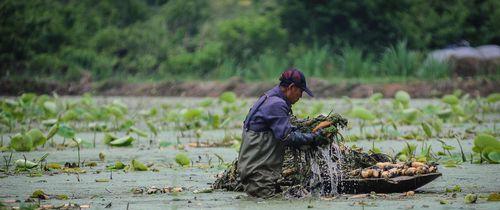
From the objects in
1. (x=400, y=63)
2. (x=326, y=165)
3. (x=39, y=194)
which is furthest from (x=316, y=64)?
(x=39, y=194)

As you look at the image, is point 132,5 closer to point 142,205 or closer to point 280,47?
point 280,47

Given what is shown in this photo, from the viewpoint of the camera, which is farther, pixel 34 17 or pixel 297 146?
pixel 34 17

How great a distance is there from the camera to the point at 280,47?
942 inches

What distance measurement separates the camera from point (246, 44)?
24062mm

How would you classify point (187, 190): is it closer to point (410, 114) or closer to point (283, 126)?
point (283, 126)

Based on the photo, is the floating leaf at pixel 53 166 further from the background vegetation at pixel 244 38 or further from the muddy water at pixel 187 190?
the background vegetation at pixel 244 38

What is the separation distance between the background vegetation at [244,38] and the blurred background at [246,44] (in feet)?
0.09

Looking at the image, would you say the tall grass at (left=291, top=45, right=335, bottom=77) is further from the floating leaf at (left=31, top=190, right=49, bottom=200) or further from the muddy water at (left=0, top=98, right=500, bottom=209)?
the floating leaf at (left=31, top=190, right=49, bottom=200)

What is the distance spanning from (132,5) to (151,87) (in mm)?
5494

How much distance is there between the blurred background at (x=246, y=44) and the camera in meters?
21.2

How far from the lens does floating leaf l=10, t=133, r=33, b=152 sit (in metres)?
9.30

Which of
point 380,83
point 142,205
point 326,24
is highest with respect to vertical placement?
point 326,24

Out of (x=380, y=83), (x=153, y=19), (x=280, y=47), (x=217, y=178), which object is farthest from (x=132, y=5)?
(x=217, y=178)

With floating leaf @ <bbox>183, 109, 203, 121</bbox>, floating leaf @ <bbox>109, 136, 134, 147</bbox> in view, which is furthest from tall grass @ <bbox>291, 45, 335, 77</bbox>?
floating leaf @ <bbox>109, 136, 134, 147</bbox>
